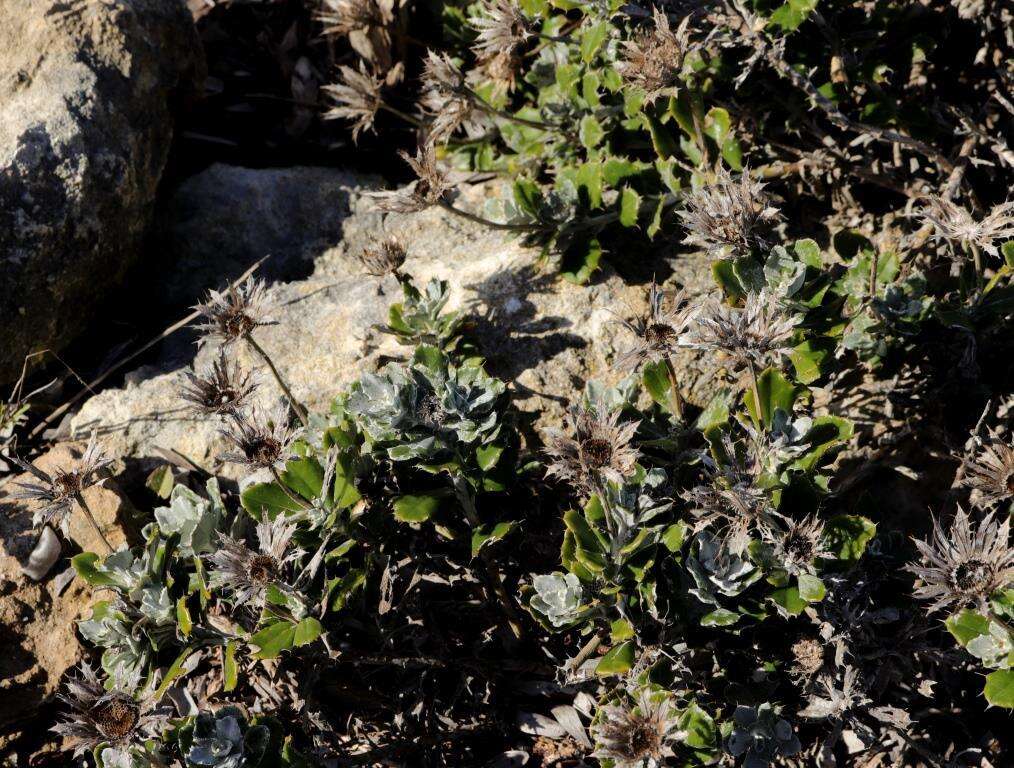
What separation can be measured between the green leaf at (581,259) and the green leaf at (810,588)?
4.58ft

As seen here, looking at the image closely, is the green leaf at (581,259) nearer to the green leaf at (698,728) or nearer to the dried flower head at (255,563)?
the dried flower head at (255,563)

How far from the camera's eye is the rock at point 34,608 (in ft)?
10.1

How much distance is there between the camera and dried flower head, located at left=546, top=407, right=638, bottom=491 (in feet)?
7.59

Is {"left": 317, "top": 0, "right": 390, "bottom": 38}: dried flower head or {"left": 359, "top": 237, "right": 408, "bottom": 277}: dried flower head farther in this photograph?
{"left": 317, "top": 0, "right": 390, "bottom": 38}: dried flower head

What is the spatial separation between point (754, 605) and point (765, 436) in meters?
0.50

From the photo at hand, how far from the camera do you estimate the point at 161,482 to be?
328 centimetres

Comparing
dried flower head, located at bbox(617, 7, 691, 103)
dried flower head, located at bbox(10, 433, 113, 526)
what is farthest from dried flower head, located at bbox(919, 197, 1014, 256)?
dried flower head, located at bbox(10, 433, 113, 526)

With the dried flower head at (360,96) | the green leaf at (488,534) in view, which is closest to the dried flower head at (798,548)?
the green leaf at (488,534)

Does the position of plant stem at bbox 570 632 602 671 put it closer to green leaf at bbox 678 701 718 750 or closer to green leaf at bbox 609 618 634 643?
green leaf at bbox 609 618 634 643

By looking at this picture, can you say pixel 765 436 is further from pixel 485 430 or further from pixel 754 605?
pixel 485 430

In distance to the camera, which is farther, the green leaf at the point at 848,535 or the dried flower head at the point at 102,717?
the green leaf at the point at 848,535

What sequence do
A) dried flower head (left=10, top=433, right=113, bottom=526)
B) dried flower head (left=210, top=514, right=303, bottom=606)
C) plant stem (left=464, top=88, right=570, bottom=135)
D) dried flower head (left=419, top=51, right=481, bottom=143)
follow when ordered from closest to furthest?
dried flower head (left=210, top=514, right=303, bottom=606) < dried flower head (left=10, top=433, right=113, bottom=526) < dried flower head (left=419, top=51, right=481, bottom=143) < plant stem (left=464, top=88, right=570, bottom=135)

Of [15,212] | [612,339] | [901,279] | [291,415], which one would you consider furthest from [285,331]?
[901,279]

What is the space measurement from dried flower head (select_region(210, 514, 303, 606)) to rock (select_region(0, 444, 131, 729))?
2.80ft
